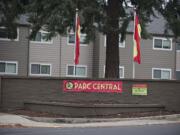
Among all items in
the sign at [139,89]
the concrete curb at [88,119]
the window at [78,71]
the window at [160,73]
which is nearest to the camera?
the concrete curb at [88,119]

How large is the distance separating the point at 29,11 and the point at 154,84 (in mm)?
7494

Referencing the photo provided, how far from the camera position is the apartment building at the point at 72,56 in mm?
41625

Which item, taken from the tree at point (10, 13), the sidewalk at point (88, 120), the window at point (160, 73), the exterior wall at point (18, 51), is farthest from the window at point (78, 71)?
the sidewalk at point (88, 120)

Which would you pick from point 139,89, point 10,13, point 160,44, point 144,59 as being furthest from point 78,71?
point 139,89

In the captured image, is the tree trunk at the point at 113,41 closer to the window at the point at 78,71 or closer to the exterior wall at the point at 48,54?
the exterior wall at the point at 48,54

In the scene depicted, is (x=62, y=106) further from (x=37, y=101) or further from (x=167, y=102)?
(x=167, y=102)

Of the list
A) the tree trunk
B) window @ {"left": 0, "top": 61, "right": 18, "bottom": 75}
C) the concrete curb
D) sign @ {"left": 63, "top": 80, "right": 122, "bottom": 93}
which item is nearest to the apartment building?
window @ {"left": 0, "top": 61, "right": 18, "bottom": 75}

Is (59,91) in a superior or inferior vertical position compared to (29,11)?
inferior

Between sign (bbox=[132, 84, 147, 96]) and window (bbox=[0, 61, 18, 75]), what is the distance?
16.2m

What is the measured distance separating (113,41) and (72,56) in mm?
14074

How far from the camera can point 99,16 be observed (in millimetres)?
26531

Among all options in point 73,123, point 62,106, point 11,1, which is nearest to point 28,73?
point 11,1

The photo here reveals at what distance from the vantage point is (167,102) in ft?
91.9

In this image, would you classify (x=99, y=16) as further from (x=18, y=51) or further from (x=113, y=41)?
(x=18, y=51)
